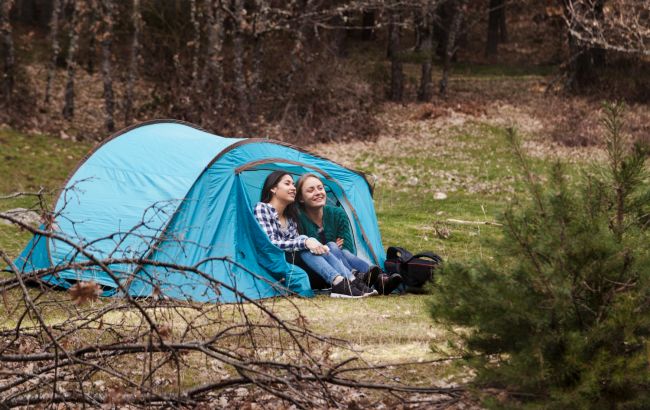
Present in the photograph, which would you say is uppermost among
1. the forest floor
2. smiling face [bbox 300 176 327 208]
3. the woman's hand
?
smiling face [bbox 300 176 327 208]

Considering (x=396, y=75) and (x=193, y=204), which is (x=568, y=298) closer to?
(x=193, y=204)

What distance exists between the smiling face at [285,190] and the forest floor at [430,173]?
116cm

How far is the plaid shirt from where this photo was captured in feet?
30.7

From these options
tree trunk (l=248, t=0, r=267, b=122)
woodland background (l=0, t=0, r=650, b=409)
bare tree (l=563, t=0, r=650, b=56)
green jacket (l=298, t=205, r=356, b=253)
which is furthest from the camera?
tree trunk (l=248, t=0, r=267, b=122)

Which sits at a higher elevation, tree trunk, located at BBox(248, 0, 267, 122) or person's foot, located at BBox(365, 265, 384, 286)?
tree trunk, located at BBox(248, 0, 267, 122)

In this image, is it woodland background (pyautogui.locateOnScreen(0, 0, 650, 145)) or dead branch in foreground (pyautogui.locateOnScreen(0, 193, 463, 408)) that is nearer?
dead branch in foreground (pyautogui.locateOnScreen(0, 193, 463, 408))

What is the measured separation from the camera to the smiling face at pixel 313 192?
986 cm

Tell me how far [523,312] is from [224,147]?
5.71 metres

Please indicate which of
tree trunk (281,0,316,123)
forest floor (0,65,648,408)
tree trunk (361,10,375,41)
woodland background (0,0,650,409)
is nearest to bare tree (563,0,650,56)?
woodland background (0,0,650,409)

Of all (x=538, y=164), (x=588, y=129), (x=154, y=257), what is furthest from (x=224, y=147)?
(x=588, y=129)

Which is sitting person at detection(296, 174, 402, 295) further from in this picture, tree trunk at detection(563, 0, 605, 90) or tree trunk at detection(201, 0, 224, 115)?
tree trunk at detection(563, 0, 605, 90)

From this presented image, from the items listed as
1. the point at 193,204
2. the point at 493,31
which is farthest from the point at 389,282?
the point at 493,31

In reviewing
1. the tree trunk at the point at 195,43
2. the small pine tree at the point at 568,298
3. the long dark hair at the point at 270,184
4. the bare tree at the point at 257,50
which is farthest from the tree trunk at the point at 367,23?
the small pine tree at the point at 568,298

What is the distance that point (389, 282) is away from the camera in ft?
30.5
